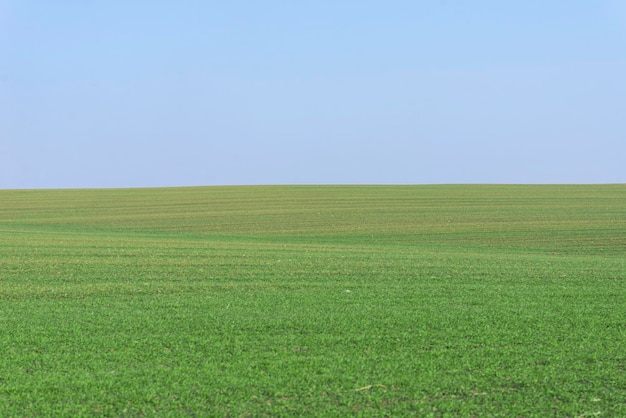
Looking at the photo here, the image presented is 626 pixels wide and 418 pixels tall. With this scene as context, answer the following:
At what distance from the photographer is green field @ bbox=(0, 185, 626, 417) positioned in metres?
5.68

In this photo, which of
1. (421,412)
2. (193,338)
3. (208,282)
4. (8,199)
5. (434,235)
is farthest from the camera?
(8,199)

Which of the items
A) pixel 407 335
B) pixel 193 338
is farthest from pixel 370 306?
pixel 193 338

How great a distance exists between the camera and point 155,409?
5.41 meters

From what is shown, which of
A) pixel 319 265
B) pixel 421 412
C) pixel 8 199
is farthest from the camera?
pixel 8 199

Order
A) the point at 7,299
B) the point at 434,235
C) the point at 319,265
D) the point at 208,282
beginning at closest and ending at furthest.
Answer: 1. the point at 7,299
2. the point at 208,282
3. the point at 319,265
4. the point at 434,235

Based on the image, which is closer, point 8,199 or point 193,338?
point 193,338

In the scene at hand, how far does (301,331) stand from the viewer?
25.8 ft

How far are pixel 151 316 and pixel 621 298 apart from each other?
636 cm

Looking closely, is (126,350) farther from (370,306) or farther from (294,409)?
(370,306)

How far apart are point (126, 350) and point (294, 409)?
7.68 ft

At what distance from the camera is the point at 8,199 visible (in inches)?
1610

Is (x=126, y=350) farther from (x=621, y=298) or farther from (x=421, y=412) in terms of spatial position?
(x=621, y=298)

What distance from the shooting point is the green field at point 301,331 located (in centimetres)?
568

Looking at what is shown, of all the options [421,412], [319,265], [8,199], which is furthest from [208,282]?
[8,199]
